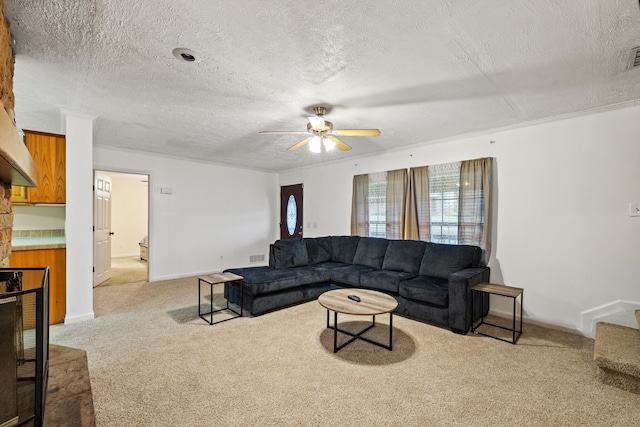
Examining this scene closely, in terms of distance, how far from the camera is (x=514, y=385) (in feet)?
7.11

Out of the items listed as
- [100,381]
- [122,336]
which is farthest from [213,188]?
[100,381]

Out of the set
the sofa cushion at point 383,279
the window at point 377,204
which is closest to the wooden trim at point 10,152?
the sofa cushion at point 383,279

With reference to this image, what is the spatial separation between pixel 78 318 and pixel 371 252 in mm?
3932

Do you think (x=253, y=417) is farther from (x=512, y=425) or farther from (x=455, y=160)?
(x=455, y=160)

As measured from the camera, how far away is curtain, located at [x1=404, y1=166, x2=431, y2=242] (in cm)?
439

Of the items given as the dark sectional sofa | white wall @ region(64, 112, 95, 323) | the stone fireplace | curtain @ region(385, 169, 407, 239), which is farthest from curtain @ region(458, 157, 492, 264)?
white wall @ region(64, 112, 95, 323)

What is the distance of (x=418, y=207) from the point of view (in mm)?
4480

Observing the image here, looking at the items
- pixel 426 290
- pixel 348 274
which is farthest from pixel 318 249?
pixel 426 290

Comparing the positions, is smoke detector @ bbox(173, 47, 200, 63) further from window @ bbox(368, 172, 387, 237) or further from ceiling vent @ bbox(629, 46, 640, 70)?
window @ bbox(368, 172, 387, 237)

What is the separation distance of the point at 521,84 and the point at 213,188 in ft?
18.1

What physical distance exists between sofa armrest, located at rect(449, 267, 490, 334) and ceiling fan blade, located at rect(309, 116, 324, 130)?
219cm

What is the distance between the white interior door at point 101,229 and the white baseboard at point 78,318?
178 cm

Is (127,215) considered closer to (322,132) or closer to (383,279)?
(322,132)

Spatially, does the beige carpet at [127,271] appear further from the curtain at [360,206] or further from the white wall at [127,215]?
the curtain at [360,206]
